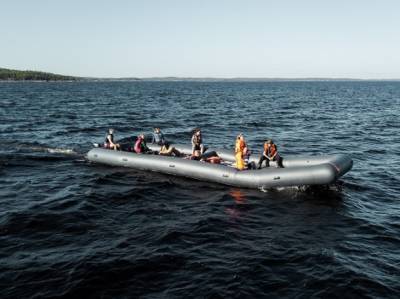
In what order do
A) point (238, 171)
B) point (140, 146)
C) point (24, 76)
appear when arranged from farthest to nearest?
point (24, 76)
point (140, 146)
point (238, 171)

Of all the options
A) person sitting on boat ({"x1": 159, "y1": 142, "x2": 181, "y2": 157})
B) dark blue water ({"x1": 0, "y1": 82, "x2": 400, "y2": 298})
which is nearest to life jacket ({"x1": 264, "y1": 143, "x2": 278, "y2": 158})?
dark blue water ({"x1": 0, "y1": 82, "x2": 400, "y2": 298})

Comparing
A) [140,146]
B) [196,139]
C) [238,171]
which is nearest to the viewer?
[238,171]

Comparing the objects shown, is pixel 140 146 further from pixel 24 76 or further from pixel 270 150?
pixel 24 76

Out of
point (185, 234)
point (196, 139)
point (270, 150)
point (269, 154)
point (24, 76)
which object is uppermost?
point (196, 139)

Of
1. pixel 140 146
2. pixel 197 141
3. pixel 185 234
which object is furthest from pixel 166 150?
pixel 185 234

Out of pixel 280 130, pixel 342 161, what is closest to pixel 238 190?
pixel 342 161

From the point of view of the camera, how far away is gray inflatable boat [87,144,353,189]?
43.1 ft

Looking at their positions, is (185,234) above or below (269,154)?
below

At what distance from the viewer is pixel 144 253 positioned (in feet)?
31.0

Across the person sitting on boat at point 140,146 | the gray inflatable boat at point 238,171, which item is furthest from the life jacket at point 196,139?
the person sitting on boat at point 140,146

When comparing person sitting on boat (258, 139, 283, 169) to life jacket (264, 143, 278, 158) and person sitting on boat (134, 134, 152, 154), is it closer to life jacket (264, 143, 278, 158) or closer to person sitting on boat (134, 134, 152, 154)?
life jacket (264, 143, 278, 158)

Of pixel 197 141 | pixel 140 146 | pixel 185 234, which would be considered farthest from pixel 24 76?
pixel 185 234

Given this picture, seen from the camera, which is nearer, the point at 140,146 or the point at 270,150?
the point at 270,150

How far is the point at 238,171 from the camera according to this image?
1445 centimetres
